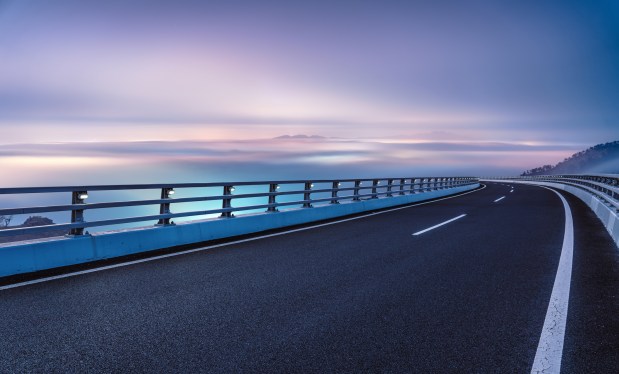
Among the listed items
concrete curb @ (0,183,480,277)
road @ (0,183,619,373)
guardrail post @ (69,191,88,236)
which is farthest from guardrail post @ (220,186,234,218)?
guardrail post @ (69,191,88,236)

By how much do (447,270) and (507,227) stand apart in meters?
6.89

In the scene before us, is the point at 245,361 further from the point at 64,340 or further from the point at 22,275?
the point at 22,275

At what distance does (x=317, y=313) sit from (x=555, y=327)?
2.51m

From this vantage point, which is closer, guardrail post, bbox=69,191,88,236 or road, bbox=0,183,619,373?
road, bbox=0,183,619,373

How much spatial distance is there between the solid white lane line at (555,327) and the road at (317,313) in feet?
0.24

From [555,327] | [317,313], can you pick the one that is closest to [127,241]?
[317,313]

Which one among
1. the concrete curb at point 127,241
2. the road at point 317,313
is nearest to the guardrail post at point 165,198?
the concrete curb at point 127,241

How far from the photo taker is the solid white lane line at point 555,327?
404 centimetres

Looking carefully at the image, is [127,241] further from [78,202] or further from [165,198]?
[165,198]

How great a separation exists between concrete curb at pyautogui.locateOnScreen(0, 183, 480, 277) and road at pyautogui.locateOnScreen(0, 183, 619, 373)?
2.91ft

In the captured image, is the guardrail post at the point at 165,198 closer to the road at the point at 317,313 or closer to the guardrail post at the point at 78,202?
the road at the point at 317,313

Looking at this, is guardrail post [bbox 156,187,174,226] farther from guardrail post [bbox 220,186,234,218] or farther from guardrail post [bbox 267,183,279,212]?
guardrail post [bbox 267,183,279,212]

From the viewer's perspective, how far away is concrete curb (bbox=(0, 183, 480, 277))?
7508 mm

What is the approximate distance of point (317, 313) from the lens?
17.9ft
